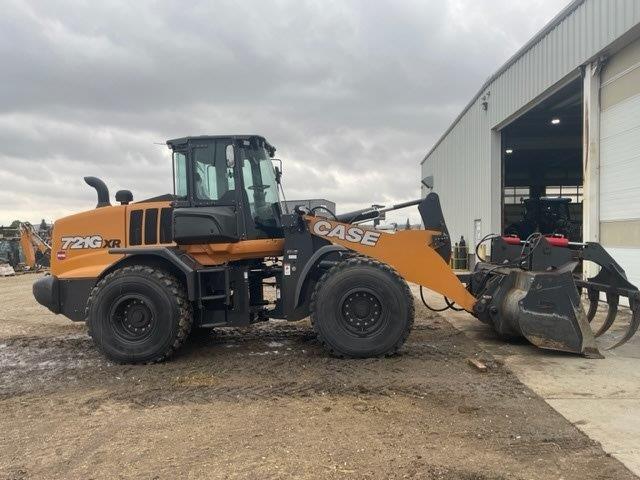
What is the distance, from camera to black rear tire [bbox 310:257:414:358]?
6.08 metres

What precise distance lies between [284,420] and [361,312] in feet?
6.74

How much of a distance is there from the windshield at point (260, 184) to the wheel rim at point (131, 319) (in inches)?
69.9

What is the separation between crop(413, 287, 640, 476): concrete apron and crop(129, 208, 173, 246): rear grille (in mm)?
4545

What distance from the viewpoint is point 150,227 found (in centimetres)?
688

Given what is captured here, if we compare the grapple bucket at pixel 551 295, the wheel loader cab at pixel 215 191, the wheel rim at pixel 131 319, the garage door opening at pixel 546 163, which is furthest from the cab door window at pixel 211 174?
the garage door opening at pixel 546 163

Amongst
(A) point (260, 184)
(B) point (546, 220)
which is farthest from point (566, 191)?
(A) point (260, 184)

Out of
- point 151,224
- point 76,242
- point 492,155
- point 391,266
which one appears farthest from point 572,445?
point 492,155

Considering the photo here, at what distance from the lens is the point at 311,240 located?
21.7 ft

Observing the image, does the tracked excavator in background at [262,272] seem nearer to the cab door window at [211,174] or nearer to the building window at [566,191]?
the cab door window at [211,174]

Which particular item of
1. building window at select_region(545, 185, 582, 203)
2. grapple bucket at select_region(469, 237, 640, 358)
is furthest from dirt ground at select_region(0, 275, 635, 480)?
building window at select_region(545, 185, 582, 203)

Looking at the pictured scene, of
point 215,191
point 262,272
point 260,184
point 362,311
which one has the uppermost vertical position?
point 260,184

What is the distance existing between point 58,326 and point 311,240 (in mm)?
5786

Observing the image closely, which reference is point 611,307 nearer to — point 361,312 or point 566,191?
point 361,312

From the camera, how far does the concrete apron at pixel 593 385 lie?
3957mm
